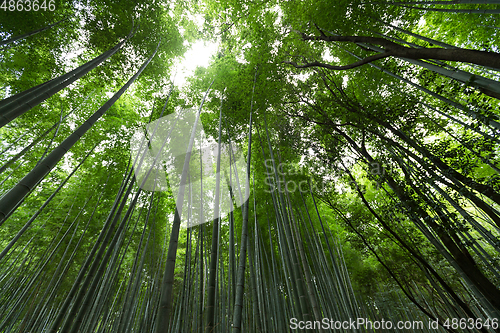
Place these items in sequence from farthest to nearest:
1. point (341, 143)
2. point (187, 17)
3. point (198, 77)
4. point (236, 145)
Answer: point (236, 145) → point (198, 77) → point (187, 17) → point (341, 143)

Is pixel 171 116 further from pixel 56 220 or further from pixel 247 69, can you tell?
pixel 56 220

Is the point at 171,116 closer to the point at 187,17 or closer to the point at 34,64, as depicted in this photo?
the point at 187,17

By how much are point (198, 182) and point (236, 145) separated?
1418 millimetres

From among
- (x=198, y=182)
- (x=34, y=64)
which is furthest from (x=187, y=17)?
(x=198, y=182)

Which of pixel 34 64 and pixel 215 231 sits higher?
pixel 34 64

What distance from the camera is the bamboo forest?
6.82 feet

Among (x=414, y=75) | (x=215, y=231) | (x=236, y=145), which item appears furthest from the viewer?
(x=236, y=145)

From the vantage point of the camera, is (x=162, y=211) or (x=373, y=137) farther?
(x=162, y=211)

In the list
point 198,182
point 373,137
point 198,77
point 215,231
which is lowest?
point 215,231

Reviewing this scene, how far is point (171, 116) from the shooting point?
181 inches

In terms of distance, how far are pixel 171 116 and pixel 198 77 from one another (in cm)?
109

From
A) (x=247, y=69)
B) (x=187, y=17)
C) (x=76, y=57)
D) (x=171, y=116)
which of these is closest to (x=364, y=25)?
(x=247, y=69)

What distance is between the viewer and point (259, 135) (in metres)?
3.72

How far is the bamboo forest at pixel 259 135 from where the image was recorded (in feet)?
6.82
